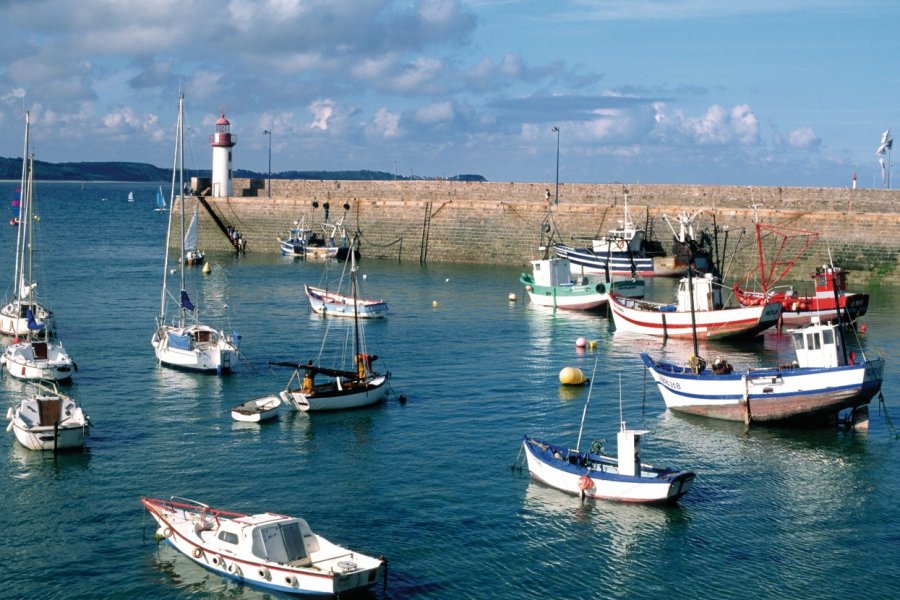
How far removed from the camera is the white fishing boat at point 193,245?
8406cm

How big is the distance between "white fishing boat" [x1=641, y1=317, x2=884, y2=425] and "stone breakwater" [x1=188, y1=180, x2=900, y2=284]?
120 ft

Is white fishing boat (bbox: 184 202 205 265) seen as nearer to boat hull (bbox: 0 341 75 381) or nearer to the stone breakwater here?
the stone breakwater

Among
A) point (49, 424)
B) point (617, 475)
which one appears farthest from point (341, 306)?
point (617, 475)

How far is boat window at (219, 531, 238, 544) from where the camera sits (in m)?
22.8

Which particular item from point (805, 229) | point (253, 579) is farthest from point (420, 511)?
point (805, 229)

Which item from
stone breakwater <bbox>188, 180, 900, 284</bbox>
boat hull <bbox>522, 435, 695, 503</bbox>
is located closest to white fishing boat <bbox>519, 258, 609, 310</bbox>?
stone breakwater <bbox>188, 180, 900, 284</bbox>

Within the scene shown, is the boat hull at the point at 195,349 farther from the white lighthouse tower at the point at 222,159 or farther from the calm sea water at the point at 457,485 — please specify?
the white lighthouse tower at the point at 222,159

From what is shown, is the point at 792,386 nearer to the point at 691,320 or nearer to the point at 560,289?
the point at 691,320

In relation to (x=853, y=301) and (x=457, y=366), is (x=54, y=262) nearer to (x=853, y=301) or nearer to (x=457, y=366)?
(x=457, y=366)

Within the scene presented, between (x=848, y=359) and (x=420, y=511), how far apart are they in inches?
696

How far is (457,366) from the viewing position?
44781 mm

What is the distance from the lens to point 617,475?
89.6ft

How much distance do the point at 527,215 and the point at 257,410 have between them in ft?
168

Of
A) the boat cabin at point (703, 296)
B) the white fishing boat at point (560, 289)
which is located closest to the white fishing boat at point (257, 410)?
the boat cabin at point (703, 296)
